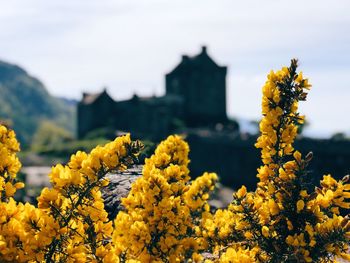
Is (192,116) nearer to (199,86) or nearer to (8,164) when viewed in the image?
(199,86)

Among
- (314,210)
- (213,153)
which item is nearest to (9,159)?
(314,210)

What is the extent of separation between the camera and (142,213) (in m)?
4.77

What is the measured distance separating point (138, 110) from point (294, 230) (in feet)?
207

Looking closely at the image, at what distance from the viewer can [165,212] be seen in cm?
471

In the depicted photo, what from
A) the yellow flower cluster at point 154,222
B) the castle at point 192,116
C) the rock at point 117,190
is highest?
the yellow flower cluster at point 154,222

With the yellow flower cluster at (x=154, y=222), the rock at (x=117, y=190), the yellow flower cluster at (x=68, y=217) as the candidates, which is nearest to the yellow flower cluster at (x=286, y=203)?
the yellow flower cluster at (x=154, y=222)

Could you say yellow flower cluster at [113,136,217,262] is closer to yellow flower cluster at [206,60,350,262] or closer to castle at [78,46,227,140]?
yellow flower cluster at [206,60,350,262]

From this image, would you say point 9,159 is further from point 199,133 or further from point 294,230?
point 199,133

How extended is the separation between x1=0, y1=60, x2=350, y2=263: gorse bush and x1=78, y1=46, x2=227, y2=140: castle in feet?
201

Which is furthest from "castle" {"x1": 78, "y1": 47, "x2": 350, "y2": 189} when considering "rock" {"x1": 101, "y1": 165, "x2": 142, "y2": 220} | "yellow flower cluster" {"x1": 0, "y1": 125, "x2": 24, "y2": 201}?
"yellow flower cluster" {"x1": 0, "y1": 125, "x2": 24, "y2": 201}

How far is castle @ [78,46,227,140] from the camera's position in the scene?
223ft

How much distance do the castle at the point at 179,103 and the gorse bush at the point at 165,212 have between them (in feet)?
201

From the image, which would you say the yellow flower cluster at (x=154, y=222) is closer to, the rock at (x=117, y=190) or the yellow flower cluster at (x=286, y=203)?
the yellow flower cluster at (x=286, y=203)

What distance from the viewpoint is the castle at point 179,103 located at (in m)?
68.1
